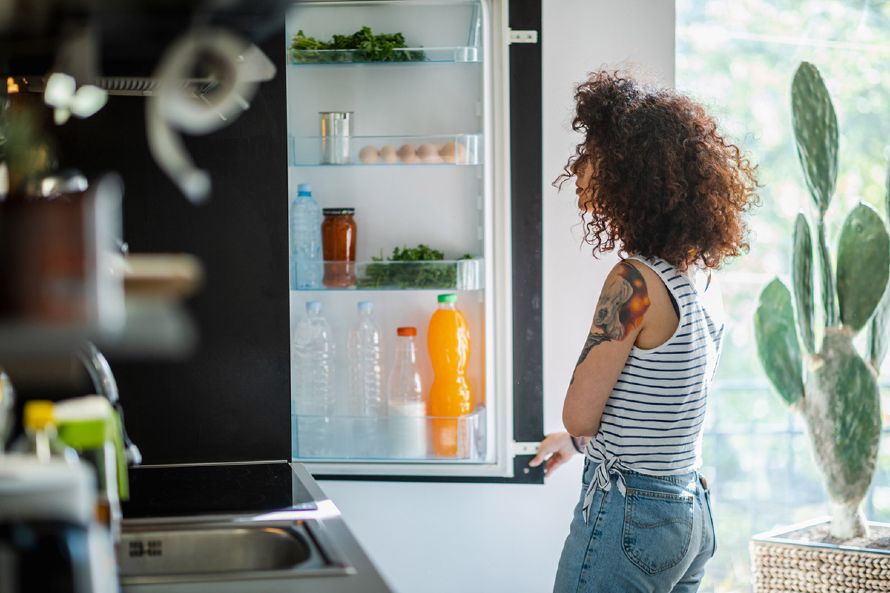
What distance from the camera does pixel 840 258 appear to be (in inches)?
103

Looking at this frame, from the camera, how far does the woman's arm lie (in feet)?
5.37

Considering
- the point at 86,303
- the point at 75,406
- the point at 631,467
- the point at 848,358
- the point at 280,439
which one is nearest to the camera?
the point at 86,303

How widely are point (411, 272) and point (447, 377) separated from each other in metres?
0.28

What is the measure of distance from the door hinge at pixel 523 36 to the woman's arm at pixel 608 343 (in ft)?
3.05

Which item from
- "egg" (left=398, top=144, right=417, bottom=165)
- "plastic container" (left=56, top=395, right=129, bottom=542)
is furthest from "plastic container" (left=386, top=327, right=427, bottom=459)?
"plastic container" (left=56, top=395, right=129, bottom=542)

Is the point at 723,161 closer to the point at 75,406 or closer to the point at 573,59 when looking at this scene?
the point at 573,59

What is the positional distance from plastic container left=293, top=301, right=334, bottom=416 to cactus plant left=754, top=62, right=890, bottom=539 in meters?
1.17

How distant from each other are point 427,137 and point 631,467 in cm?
106

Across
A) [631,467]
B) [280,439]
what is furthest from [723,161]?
[280,439]

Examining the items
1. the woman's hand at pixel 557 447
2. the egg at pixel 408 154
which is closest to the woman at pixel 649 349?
the woman's hand at pixel 557 447

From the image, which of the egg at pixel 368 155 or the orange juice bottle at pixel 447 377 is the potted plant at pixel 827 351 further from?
the egg at pixel 368 155

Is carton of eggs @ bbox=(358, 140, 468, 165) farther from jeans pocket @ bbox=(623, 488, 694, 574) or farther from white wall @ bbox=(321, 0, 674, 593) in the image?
jeans pocket @ bbox=(623, 488, 694, 574)

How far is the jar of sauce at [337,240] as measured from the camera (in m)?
2.45

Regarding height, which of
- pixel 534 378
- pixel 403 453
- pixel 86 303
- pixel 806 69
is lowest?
pixel 403 453
